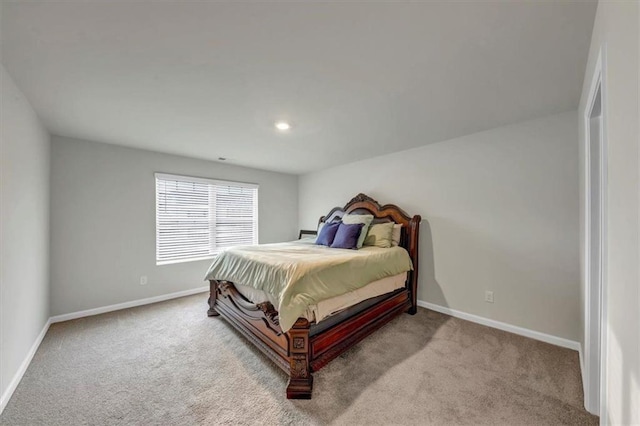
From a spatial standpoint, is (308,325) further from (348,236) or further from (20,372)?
(20,372)

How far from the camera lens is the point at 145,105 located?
6.98ft

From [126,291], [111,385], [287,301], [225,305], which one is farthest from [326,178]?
[111,385]

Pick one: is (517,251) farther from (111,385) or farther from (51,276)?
(51,276)

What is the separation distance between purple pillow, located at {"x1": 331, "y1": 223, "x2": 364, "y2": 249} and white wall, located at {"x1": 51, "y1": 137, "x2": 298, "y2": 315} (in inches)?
94.9

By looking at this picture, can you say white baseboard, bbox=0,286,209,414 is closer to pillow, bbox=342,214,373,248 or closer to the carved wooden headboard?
pillow, bbox=342,214,373,248

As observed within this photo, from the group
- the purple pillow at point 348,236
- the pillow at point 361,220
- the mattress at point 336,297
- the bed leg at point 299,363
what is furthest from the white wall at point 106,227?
the bed leg at point 299,363

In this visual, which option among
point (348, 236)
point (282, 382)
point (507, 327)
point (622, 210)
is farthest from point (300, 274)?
point (507, 327)

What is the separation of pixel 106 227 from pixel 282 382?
3086 millimetres

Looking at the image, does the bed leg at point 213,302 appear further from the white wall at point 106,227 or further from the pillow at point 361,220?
the pillow at point 361,220

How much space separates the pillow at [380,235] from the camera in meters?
3.19

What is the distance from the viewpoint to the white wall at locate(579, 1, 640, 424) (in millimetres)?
699

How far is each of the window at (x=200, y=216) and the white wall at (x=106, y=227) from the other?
0.44 feet

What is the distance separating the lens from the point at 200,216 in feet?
13.5

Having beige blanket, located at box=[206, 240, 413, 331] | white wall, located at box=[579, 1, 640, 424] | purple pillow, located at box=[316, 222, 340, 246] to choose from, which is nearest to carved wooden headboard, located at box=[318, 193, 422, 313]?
beige blanket, located at box=[206, 240, 413, 331]
